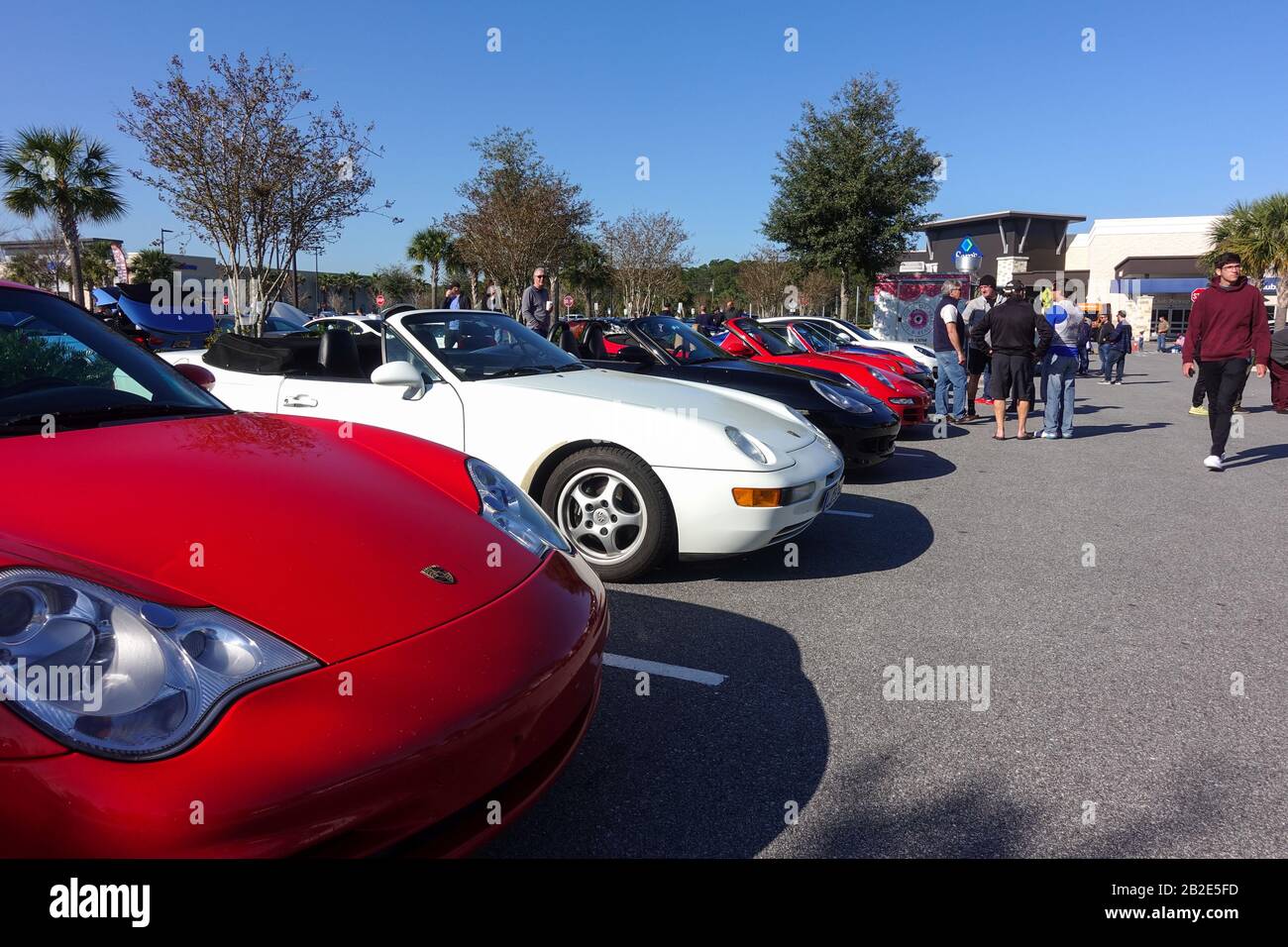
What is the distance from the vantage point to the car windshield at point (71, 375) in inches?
85.4

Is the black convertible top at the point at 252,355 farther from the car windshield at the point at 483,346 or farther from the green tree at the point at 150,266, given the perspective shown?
the green tree at the point at 150,266

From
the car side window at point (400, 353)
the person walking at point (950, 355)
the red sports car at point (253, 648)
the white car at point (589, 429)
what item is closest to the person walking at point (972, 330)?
the person walking at point (950, 355)

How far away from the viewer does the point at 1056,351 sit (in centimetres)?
930

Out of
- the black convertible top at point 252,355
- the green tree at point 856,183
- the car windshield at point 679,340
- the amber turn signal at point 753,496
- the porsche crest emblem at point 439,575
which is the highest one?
the green tree at point 856,183

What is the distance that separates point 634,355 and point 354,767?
18.6 ft

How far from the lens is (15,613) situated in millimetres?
1443

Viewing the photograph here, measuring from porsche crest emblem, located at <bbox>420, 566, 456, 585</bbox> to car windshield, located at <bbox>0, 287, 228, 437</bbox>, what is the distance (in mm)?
1070

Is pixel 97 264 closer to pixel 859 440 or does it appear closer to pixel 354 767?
pixel 859 440

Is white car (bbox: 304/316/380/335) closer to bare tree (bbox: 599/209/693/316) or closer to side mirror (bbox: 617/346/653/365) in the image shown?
side mirror (bbox: 617/346/653/365)

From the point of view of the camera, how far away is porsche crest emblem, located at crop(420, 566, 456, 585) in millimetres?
1918

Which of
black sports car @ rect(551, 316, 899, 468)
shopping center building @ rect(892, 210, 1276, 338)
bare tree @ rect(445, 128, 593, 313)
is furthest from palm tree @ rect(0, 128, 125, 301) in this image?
shopping center building @ rect(892, 210, 1276, 338)

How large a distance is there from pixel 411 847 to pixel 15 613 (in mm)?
836
